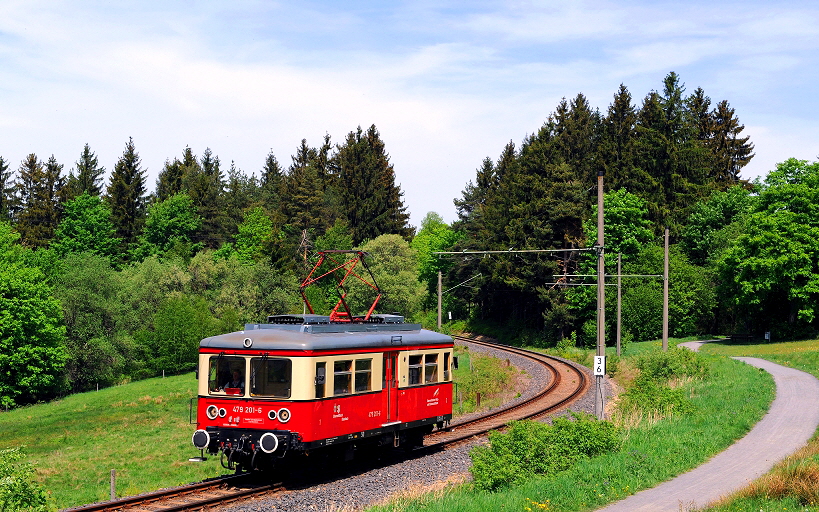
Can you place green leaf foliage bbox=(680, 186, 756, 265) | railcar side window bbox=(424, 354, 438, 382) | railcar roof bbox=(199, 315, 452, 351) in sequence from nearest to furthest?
railcar roof bbox=(199, 315, 452, 351), railcar side window bbox=(424, 354, 438, 382), green leaf foliage bbox=(680, 186, 756, 265)

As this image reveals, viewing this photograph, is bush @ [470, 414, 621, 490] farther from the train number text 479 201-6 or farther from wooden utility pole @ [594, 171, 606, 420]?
the train number text 479 201-6

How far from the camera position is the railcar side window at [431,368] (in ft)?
71.1

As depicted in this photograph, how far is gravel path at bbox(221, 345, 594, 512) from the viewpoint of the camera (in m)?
15.6

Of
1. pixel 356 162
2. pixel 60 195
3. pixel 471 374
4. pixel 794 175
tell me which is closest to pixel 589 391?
pixel 471 374

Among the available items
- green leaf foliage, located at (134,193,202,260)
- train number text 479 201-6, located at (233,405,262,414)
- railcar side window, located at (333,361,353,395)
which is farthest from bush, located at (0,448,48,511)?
green leaf foliage, located at (134,193,202,260)

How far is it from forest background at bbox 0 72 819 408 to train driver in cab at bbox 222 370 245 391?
27938 millimetres

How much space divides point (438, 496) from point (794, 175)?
192ft

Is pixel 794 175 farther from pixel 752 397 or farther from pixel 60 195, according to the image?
pixel 60 195

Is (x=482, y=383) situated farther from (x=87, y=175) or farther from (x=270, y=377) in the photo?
(x=87, y=175)

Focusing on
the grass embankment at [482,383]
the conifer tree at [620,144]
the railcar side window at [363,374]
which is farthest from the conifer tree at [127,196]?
the railcar side window at [363,374]

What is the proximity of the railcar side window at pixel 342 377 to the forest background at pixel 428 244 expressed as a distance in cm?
2646

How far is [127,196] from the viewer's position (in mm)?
105938

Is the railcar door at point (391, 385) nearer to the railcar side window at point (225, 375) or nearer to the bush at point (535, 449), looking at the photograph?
the bush at point (535, 449)

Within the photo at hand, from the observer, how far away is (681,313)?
71.4 metres
